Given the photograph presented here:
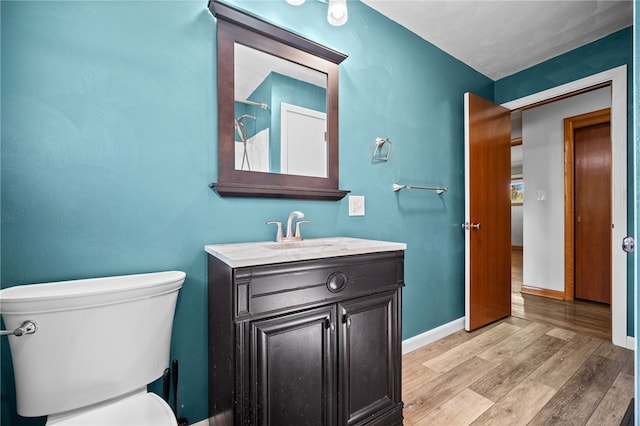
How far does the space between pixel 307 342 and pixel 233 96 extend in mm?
1165

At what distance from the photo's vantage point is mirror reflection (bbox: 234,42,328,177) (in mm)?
1412

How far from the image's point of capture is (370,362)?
126cm

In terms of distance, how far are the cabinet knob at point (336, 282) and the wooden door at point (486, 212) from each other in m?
1.66

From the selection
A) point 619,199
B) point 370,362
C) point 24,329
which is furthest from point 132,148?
point 619,199

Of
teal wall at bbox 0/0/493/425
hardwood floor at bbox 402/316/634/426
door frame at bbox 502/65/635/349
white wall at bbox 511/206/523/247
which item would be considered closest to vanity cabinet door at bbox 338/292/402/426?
hardwood floor at bbox 402/316/634/426

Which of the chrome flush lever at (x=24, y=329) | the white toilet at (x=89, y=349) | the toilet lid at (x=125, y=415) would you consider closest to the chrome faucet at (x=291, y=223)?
the white toilet at (x=89, y=349)

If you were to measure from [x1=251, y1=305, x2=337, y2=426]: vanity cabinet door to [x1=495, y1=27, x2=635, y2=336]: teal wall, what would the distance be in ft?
8.22

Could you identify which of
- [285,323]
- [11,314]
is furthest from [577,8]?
[11,314]

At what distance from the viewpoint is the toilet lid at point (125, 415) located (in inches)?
33.4

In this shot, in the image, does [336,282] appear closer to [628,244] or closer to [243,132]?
[243,132]

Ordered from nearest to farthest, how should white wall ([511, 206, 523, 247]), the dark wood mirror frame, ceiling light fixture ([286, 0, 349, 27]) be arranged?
the dark wood mirror frame → ceiling light fixture ([286, 0, 349, 27]) → white wall ([511, 206, 523, 247])

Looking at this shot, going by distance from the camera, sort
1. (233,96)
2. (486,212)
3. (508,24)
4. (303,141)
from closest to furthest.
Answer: (233,96), (303,141), (508,24), (486,212)

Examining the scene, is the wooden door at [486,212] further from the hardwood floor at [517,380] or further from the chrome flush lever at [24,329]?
the chrome flush lever at [24,329]

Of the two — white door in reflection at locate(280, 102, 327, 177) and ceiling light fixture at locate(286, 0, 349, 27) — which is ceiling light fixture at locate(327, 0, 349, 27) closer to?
ceiling light fixture at locate(286, 0, 349, 27)
